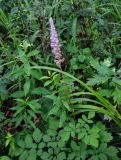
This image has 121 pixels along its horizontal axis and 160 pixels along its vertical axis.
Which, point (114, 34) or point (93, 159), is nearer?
point (93, 159)

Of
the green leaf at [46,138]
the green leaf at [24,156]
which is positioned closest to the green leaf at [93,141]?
the green leaf at [46,138]

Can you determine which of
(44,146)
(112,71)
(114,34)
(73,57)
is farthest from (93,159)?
(114,34)

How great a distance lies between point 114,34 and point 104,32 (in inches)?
7.4

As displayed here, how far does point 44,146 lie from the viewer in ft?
6.40

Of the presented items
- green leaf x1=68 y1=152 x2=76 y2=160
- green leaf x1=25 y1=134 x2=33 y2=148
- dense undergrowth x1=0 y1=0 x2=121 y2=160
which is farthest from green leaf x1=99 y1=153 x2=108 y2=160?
green leaf x1=25 y1=134 x2=33 y2=148

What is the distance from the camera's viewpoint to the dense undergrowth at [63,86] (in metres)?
1.94

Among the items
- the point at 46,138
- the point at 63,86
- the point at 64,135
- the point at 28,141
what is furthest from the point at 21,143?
the point at 63,86

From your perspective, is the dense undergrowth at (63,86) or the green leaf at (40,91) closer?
the dense undergrowth at (63,86)

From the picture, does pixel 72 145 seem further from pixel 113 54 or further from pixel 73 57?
pixel 113 54

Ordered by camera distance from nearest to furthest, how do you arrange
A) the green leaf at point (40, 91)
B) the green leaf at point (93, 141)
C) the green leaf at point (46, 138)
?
1. the green leaf at point (93, 141)
2. the green leaf at point (46, 138)
3. the green leaf at point (40, 91)

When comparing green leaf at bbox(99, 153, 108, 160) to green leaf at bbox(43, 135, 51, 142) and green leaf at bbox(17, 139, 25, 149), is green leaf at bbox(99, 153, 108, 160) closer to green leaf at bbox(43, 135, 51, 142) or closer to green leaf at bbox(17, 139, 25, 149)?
green leaf at bbox(43, 135, 51, 142)

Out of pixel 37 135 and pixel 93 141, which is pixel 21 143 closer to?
pixel 37 135

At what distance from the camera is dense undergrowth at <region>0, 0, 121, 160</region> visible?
1941mm

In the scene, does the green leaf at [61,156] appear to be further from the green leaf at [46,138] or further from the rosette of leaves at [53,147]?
the green leaf at [46,138]
